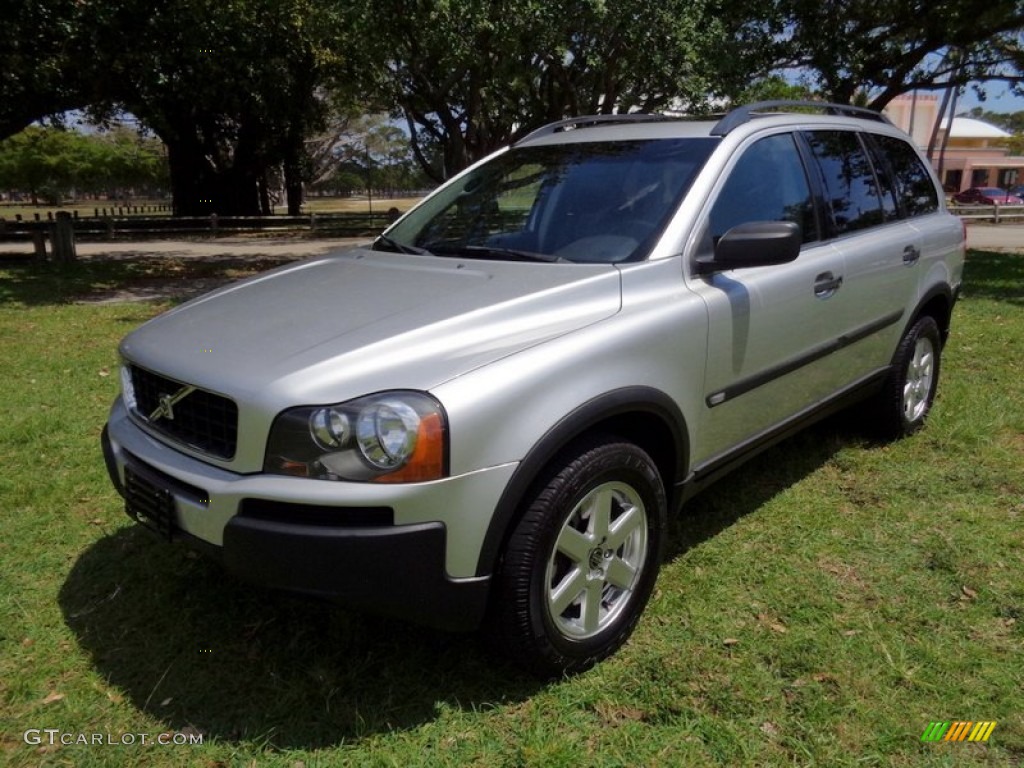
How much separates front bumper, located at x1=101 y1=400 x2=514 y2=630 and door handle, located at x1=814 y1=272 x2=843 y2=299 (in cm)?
195

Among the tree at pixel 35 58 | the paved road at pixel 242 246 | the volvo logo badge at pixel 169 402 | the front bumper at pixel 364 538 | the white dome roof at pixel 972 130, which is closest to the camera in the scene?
the front bumper at pixel 364 538

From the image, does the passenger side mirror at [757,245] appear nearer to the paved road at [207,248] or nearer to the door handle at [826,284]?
the door handle at [826,284]

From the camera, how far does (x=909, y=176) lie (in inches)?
180

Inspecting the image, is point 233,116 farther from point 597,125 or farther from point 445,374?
point 445,374

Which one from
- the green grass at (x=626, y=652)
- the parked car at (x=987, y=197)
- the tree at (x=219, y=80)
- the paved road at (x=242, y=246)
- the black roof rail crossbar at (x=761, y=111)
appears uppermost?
the tree at (x=219, y=80)

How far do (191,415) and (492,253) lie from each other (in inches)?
50.2

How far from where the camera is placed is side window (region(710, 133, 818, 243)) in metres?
3.17

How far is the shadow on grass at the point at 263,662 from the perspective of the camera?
2.51 m

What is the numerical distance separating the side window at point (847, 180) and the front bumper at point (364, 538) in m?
2.45

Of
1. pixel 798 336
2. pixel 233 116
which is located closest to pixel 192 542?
pixel 798 336

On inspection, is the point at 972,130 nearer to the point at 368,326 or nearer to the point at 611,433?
the point at 611,433

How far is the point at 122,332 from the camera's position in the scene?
27.1 feet

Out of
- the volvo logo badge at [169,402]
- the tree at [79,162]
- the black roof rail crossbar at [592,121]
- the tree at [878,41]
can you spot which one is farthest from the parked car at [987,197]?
the tree at [79,162]

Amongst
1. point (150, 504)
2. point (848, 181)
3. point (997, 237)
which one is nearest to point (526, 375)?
point (150, 504)
